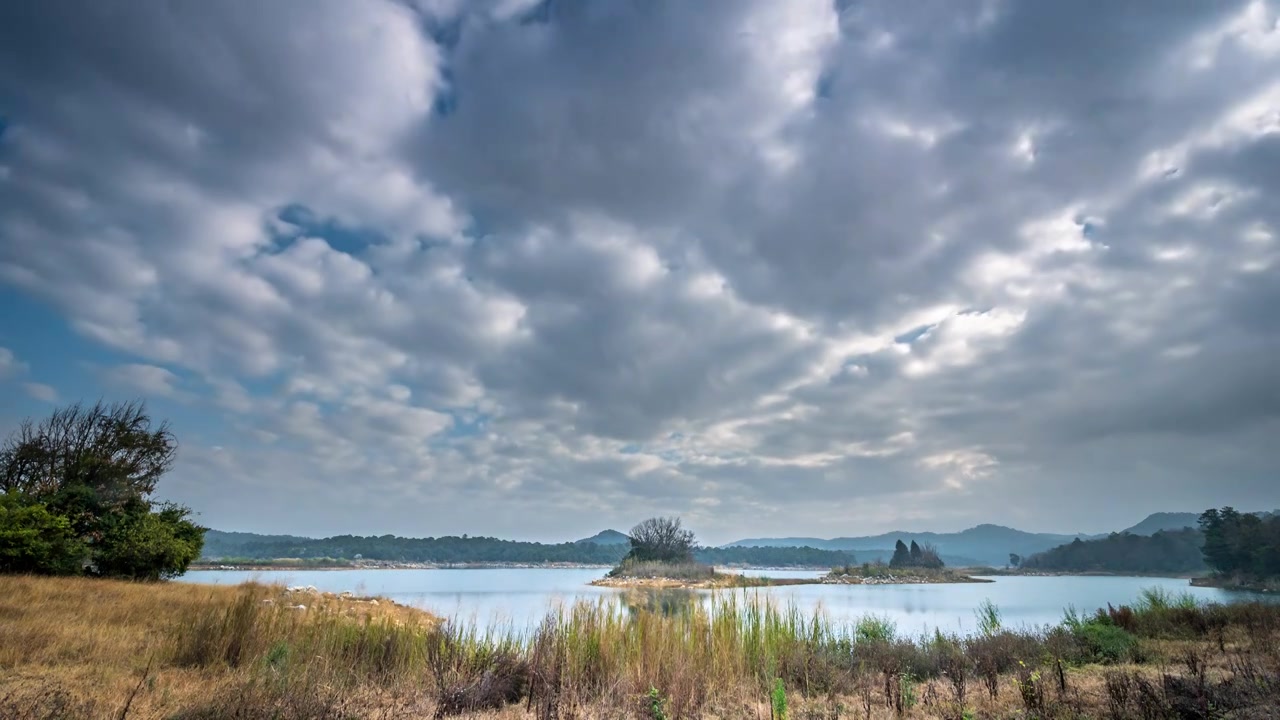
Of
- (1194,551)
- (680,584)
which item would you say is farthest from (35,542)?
(1194,551)

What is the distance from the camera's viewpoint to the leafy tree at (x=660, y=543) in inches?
2963

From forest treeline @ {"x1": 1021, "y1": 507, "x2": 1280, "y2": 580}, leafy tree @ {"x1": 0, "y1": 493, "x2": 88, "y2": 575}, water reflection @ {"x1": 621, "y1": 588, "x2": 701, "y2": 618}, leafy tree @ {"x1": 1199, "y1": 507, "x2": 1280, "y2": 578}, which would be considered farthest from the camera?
forest treeline @ {"x1": 1021, "y1": 507, "x2": 1280, "y2": 580}

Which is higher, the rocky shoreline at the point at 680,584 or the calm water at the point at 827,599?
the calm water at the point at 827,599

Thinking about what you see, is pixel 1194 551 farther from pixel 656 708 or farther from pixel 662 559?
pixel 656 708

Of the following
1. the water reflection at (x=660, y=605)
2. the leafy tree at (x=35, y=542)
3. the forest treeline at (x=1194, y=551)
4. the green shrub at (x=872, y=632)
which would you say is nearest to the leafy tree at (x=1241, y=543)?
the forest treeline at (x=1194, y=551)

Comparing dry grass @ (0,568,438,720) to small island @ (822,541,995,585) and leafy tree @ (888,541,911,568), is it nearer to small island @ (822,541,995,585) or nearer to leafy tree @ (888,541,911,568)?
small island @ (822,541,995,585)

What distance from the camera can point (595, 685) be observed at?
7.87 m

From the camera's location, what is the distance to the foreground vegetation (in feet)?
20.0

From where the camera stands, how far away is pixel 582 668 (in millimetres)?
8008

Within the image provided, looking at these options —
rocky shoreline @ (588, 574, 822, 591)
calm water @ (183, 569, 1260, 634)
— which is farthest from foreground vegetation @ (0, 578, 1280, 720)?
rocky shoreline @ (588, 574, 822, 591)

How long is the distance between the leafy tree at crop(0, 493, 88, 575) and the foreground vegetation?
17.1 feet

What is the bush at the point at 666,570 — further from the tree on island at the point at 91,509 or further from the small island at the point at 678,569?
the tree on island at the point at 91,509

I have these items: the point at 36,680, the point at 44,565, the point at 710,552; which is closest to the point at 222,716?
the point at 36,680

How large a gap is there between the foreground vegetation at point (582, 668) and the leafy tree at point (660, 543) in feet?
217
